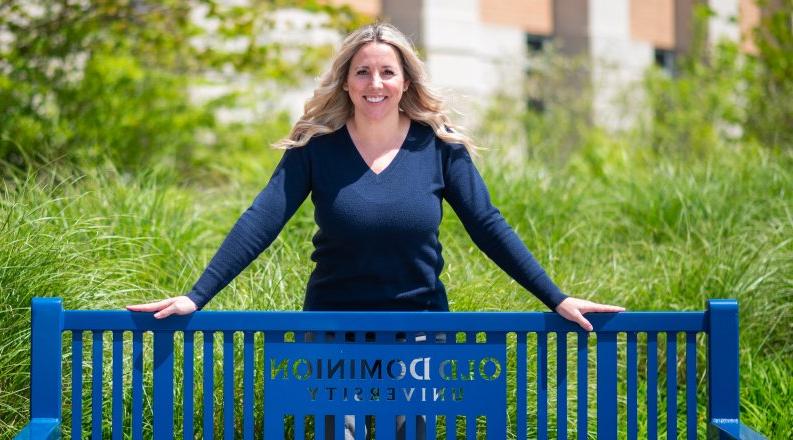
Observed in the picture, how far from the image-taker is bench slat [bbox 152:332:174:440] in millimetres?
2719

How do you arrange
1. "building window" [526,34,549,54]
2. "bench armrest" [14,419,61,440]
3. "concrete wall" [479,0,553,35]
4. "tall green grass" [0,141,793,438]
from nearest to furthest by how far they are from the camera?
"bench armrest" [14,419,61,440] < "tall green grass" [0,141,793,438] < "concrete wall" [479,0,553,35] < "building window" [526,34,549,54]

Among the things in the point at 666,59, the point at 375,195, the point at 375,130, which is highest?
the point at 666,59

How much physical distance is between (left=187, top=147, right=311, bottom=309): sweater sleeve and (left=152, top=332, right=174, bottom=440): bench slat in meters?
0.17

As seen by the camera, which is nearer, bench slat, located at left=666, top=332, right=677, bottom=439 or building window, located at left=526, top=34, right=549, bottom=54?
bench slat, located at left=666, top=332, right=677, bottom=439

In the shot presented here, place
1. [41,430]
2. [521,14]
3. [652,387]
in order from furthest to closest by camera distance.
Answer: [521,14], [652,387], [41,430]

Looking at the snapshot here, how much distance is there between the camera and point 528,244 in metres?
5.34

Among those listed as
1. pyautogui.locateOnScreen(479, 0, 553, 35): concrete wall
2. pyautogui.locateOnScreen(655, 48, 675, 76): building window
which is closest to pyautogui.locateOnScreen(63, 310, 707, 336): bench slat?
pyautogui.locateOnScreen(479, 0, 553, 35): concrete wall

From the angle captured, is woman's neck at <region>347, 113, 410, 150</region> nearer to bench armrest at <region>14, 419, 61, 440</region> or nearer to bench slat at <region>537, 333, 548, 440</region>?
bench slat at <region>537, 333, 548, 440</region>

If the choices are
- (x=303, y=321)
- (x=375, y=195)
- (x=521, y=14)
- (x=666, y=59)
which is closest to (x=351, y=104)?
(x=375, y=195)

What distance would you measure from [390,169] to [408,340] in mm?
494

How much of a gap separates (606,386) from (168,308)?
1156 millimetres

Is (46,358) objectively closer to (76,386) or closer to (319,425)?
(76,386)

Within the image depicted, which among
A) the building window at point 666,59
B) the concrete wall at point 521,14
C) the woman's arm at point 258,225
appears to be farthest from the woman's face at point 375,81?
the building window at point 666,59

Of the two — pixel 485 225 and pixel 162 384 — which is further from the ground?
pixel 485 225
